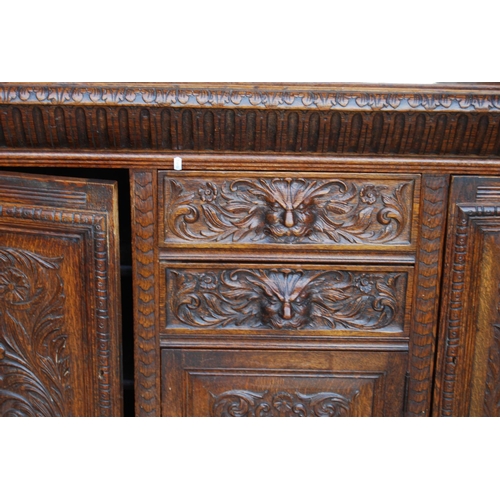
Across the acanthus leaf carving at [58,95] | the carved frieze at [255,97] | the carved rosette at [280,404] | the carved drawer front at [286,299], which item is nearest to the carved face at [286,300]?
the carved drawer front at [286,299]

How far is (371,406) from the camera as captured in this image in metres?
0.91

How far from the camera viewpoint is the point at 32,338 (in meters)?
0.88

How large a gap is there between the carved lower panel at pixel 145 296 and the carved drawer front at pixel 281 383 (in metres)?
0.02

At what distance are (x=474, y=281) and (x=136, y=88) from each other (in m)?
0.49

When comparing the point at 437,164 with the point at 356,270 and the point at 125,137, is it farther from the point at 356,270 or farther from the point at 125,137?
the point at 125,137

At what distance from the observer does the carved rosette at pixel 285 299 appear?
34.1 inches

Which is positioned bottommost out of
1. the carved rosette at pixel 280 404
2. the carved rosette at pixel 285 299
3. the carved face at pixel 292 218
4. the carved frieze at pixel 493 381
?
the carved rosette at pixel 280 404

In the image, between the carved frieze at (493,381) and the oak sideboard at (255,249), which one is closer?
the oak sideboard at (255,249)

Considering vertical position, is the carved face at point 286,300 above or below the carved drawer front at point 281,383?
above

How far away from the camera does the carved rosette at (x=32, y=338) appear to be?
859 millimetres

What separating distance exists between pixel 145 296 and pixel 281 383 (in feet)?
0.72

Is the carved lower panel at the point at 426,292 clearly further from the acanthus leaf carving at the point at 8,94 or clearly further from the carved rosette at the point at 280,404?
the acanthus leaf carving at the point at 8,94

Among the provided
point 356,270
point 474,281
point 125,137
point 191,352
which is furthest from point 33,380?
point 474,281

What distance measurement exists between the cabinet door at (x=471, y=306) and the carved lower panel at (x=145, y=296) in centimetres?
38
